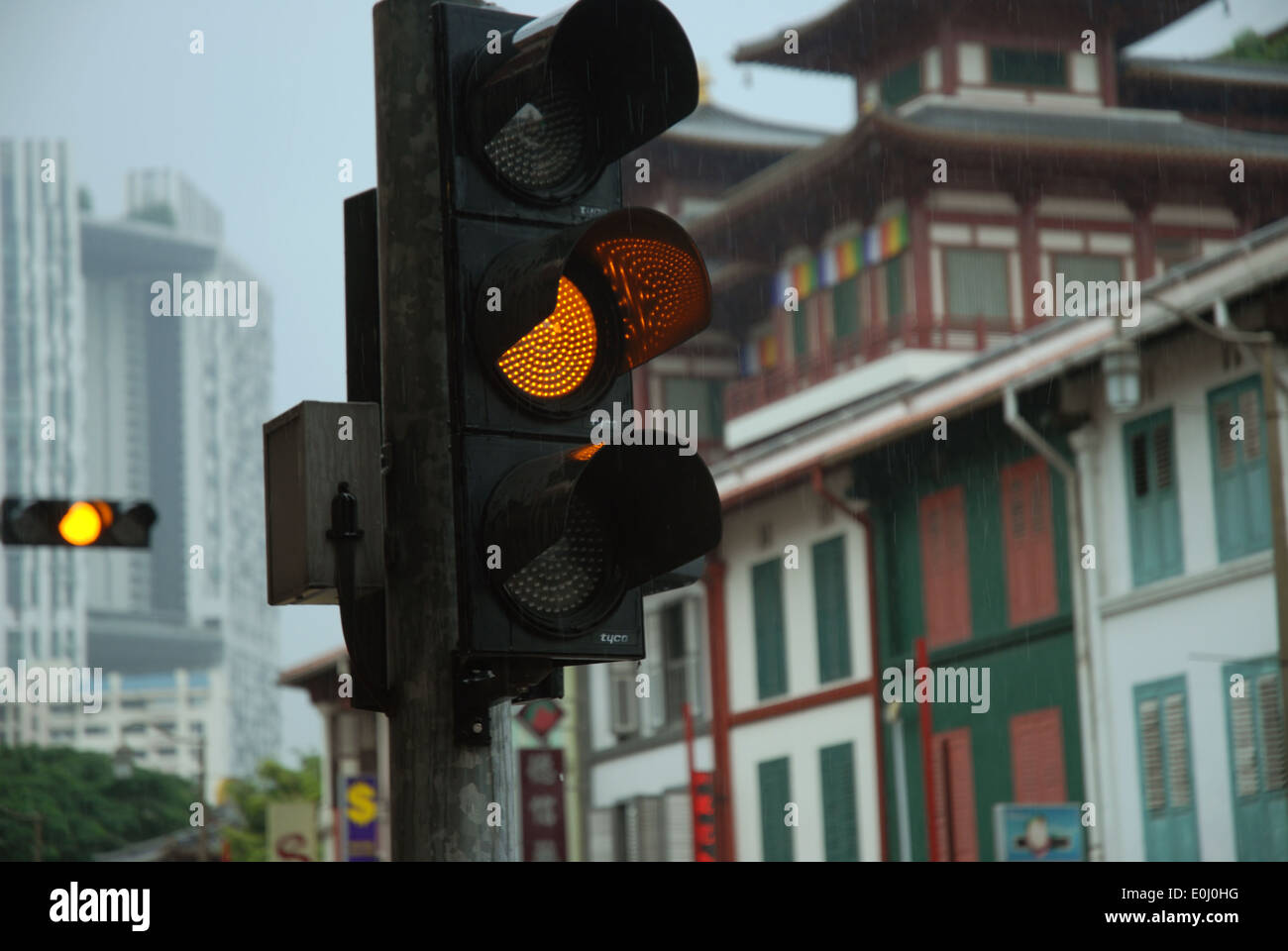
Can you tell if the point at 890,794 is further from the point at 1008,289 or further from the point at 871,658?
the point at 1008,289

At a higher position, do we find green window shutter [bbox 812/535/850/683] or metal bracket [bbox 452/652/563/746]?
green window shutter [bbox 812/535/850/683]

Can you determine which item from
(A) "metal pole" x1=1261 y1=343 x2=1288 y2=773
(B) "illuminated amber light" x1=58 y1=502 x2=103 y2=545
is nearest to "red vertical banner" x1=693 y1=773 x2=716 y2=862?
(A) "metal pole" x1=1261 y1=343 x2=1288 y2=773

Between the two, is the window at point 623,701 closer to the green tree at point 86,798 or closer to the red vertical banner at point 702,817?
the red vertical banner at point 702,817

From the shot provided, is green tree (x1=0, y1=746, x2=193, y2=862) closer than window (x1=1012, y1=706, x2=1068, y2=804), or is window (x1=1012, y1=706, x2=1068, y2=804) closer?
window (x1=1012, y1=706, x2=1068, y2=804)

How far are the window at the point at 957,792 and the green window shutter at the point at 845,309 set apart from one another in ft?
34.7

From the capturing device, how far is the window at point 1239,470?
21.9 metres

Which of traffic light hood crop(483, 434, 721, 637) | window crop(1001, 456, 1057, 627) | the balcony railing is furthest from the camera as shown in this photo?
the balcony railing

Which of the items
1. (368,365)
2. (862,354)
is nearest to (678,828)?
(862,354)

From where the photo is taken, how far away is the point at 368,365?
13.0 feet

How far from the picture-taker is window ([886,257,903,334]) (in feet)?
113

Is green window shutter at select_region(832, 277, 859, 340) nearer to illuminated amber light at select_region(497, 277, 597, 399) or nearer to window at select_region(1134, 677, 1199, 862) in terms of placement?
window at select_region(1134, 677, 1199, 862)

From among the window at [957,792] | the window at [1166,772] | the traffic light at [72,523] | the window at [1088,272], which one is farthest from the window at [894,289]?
the traffic light at [72,523]

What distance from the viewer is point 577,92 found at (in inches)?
153
